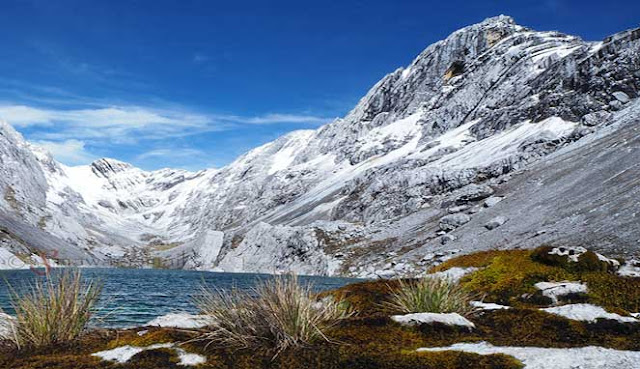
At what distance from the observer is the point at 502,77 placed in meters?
184

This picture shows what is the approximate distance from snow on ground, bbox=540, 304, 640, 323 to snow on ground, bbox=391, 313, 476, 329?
88.4 inches

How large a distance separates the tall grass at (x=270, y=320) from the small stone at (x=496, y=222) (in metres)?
72.7

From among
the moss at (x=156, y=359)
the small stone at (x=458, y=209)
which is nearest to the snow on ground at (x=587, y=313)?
the moss at (x=156, y=359)

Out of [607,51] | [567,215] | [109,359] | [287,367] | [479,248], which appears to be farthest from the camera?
[607,51]

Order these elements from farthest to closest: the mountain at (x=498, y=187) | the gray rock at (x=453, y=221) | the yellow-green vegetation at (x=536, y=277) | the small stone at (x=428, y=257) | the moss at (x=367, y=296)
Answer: the gray rock at (x=453, y=221)
the small stone at (x=428, y=257)
the mountain at (x=498, y=187)
the moss at (x=367, y=296)
the yellow-green vegetation at (x=536, y=277)

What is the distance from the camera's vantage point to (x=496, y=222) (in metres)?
78.0

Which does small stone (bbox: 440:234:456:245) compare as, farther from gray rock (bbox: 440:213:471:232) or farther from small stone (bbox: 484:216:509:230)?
small stone (bbox: 484:216:509:230)

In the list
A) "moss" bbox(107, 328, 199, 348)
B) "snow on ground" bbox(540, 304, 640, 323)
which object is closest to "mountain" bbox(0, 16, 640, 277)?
"moss" bbox(107, 328, 199, 348)

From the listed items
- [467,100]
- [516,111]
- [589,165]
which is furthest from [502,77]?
[589,165]

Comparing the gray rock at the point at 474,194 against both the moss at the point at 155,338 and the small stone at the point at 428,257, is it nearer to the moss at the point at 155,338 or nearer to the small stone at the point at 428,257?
the small stone at the point at 428,257

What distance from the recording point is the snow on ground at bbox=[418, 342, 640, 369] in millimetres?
7773

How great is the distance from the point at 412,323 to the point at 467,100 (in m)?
197

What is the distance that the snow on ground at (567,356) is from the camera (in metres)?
7.77

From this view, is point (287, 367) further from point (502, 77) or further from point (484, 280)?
point (502, 77)
